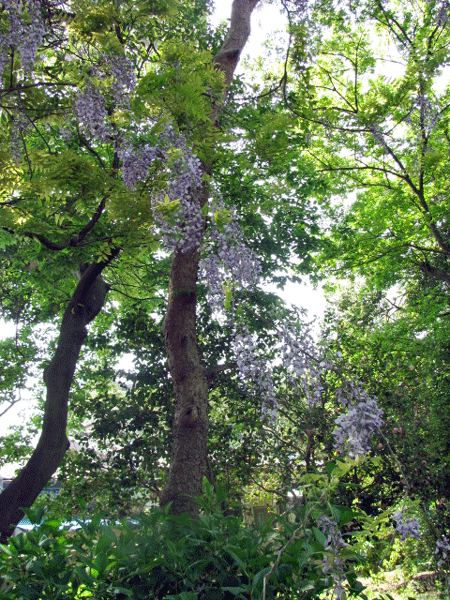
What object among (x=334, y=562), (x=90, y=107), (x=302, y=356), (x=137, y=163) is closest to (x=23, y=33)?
(x=90, y=107)

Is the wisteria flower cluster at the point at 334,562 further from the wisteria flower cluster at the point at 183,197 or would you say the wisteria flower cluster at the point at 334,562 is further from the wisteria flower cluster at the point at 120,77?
the wisteria flower cluster at the point at 120,77

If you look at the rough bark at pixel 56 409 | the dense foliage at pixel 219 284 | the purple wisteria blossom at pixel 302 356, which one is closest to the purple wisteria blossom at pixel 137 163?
the dense foliage at pixel 219 284

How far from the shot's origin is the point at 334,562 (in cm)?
195

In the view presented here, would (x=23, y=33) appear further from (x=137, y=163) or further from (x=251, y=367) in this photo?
(x=251, y=367)

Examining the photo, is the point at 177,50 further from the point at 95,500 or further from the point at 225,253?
the point at 95,500

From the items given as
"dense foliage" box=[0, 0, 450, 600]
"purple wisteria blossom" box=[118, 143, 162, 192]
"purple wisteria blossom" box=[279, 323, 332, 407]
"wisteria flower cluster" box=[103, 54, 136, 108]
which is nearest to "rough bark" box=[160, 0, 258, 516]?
"dense foliage" box=[0, 0, 450, 600]

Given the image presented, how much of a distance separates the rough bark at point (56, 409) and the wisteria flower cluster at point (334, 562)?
18.3 ft

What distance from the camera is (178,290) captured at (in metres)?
4.63

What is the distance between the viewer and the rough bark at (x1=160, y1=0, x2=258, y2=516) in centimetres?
388

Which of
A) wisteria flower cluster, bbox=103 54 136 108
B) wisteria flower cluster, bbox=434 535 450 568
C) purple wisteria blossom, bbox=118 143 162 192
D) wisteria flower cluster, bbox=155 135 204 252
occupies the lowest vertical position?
wisteria flower cluster, bbox=434 535 450 568

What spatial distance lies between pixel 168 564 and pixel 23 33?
485 cm

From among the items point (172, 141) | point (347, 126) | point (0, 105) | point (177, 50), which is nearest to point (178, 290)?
point (172, 141)

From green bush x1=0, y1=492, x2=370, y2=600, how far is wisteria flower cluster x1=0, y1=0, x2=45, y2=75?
4126 millimetres

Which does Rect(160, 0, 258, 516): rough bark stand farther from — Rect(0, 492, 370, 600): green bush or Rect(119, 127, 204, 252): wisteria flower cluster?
Rect(0, 492, 370, 600): green bush
